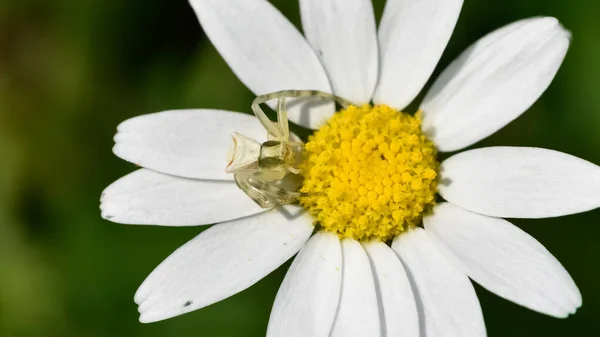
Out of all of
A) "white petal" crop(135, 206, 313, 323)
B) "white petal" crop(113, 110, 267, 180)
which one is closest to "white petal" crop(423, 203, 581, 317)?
"white petal" crop(135, 206, 313, 323)

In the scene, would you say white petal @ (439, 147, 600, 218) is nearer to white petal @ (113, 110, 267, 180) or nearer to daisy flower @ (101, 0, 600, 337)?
daisy flower @ (101, 0, 600, 337)

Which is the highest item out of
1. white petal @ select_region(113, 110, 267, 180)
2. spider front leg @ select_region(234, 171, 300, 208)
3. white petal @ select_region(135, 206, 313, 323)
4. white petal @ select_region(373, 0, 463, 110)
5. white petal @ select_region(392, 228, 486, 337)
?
white petal @ select_region(373, 0, 463, 110)

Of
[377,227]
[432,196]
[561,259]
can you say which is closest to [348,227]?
[377,227]

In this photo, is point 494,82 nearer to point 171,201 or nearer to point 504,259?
point 504,259

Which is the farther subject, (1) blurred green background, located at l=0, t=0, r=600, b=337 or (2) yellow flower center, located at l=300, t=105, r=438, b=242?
(1) blurred green background, located at l=0, t=0, r=600, b=337

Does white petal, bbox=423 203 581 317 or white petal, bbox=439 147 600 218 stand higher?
white petal, bbox=439 147 600 218

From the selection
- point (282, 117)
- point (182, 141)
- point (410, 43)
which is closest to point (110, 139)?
point (182, 141)
